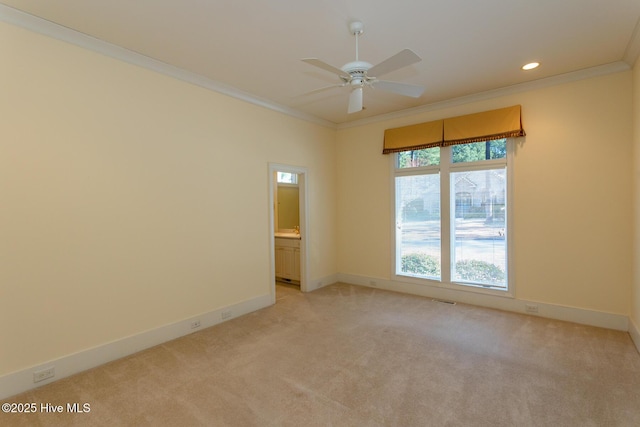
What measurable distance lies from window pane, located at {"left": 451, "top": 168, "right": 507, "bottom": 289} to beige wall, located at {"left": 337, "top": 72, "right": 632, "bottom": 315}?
21 cm

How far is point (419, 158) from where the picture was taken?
496cm

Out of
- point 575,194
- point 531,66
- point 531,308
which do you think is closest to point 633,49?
point 531,66

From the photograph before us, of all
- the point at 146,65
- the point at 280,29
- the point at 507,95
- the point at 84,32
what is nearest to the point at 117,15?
→ the point at 84,32

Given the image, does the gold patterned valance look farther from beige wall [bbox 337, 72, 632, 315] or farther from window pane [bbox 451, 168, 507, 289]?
window pane [bbox 451, 168, 507, 289]

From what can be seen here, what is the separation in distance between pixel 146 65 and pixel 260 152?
169cm

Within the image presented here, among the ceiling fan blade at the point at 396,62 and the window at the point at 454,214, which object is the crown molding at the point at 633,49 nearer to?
the window at the point at 454,214

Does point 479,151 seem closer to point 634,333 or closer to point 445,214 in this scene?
point 445,214

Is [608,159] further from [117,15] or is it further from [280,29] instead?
[117,15]

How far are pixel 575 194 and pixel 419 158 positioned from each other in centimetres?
205

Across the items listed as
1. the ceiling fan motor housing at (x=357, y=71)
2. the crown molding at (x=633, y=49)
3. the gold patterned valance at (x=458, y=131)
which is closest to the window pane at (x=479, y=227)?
the gold patterned valance at (x=458, y=131)

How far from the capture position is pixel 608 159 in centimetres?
351

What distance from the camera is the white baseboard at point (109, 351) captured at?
7.97 feet

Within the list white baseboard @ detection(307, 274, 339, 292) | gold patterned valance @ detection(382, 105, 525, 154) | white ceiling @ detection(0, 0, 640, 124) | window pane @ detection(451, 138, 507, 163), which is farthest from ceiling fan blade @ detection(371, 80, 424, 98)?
white baseboard @ detection(307, 274, 339, 292)

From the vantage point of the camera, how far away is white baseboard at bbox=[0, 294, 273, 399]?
2.43 meters
